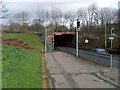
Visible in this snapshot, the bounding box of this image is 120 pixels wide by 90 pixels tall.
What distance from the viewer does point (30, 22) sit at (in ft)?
361

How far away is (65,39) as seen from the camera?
9625 cm

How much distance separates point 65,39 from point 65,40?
1.98 ft

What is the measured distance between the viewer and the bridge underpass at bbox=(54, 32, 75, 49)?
83.2 m

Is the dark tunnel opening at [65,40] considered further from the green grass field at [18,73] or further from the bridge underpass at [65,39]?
the green grass field at [18,73]

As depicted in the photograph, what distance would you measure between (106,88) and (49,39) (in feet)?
214

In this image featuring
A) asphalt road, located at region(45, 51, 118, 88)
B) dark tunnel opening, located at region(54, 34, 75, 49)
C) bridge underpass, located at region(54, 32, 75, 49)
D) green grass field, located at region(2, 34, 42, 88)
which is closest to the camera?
green grass field, located at region(2, 34, 42, 88)

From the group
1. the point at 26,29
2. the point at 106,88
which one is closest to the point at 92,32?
the point at 26,29

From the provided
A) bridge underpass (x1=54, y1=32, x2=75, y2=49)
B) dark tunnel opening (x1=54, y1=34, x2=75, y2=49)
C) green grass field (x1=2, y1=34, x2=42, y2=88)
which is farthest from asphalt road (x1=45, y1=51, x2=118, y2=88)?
dark tunnel opening (x1=54, y1=34, x2=75, y2=49)

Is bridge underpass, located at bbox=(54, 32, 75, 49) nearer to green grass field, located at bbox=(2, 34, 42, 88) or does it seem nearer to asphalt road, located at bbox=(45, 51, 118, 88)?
asphalt road, located at bbox=(45, 51, 118, 88)

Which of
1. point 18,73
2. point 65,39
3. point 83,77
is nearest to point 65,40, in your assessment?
point 65,39

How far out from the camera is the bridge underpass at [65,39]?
273 feet

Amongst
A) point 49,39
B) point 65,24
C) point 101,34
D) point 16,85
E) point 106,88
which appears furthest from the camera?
point 65,24

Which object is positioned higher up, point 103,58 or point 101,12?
point 101,12

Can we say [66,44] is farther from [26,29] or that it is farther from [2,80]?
[2,80]
